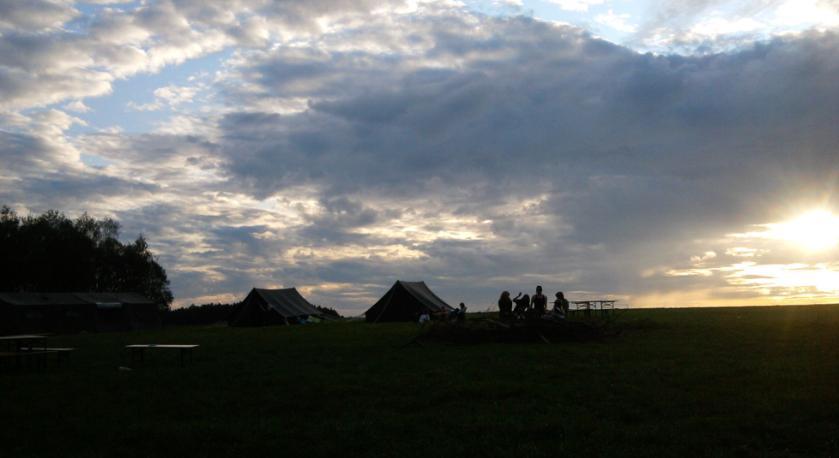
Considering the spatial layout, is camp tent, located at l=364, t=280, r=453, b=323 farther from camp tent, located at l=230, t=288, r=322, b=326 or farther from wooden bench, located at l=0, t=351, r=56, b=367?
wooden bench, located at l=0, t=351, r=56, b=367

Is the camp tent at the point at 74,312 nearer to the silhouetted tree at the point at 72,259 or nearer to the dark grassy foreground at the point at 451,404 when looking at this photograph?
the silhouetted tree at the point at 72,259

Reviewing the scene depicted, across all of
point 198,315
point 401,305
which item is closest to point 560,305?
point 401,305

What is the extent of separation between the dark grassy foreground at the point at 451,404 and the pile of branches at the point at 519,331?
304 centimetres

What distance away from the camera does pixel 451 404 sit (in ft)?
35.2

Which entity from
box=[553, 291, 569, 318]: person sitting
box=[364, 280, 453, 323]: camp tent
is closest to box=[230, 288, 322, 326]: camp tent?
box=[364, 280, 453, 323]: camp tent

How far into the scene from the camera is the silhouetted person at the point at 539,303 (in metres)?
22.1

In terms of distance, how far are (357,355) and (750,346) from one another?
9.66m

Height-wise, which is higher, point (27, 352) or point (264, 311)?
point (264, 311)

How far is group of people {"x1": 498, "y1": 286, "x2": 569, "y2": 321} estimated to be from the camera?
22.1 meters

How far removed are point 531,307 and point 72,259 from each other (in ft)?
179

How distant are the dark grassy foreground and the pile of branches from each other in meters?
3.04

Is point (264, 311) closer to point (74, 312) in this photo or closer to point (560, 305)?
Result: point (74, 312)

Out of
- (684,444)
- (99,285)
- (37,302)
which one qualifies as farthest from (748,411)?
(99,285)

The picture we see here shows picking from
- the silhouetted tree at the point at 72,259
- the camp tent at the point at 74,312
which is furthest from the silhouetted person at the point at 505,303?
the silhouetted tree at the point at 72,259
